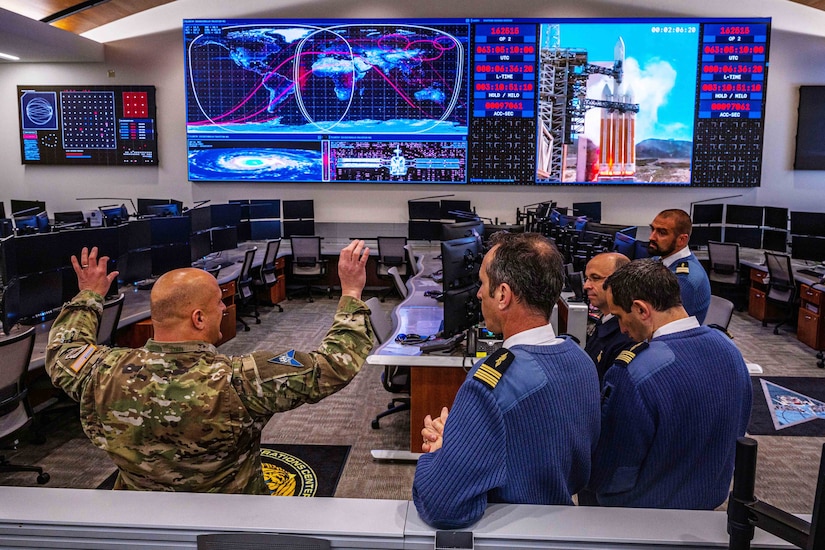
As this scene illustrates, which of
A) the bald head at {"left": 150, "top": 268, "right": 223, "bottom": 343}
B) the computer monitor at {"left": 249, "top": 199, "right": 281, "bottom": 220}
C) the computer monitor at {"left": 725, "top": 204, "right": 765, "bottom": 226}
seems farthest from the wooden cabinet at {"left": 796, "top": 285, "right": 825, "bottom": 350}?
the computer monitor at {"left": 249, "top": 199, "right": 281, "bottom": 220}

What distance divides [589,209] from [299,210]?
3974mm

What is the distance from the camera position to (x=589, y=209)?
331 inches

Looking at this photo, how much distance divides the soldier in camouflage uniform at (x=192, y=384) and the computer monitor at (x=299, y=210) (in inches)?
287

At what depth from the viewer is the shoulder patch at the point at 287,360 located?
1608mm

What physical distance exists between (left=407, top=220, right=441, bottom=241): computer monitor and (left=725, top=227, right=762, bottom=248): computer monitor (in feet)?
13.1

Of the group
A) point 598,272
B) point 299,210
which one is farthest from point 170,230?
point 598,272

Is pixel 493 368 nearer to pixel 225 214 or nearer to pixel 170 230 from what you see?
pixel 170 230

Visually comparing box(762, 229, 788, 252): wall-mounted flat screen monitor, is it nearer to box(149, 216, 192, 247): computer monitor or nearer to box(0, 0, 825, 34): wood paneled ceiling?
box(0, 0, 825, 34): wood paneled ceiling

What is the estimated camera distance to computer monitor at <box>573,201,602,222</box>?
8250 millimetres

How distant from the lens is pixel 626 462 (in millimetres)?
1638

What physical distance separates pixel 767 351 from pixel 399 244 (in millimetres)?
4395

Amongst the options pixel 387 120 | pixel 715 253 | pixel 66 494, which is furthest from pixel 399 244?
pixel 66 494

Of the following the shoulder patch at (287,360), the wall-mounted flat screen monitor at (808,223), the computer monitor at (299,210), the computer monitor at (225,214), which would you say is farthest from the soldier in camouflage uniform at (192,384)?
the wall-mounted flat screen monitor at (808,223)

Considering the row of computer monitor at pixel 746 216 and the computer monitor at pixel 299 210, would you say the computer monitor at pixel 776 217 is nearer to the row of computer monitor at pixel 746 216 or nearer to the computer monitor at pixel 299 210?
the row of computer monitor at pixel 746 216
